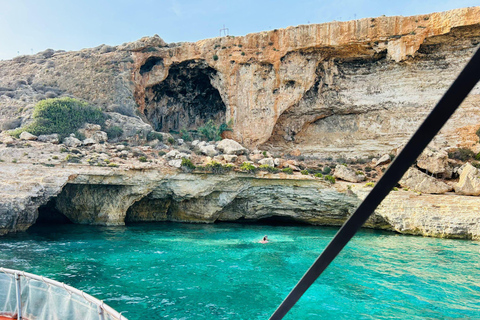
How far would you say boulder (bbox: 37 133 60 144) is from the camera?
78.5ft

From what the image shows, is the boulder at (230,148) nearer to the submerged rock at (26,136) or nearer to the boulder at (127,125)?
the boulder at (127,125)

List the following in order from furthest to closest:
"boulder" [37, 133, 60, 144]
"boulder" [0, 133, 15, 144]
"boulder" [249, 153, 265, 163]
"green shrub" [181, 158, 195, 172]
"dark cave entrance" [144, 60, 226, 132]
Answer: "dark cave entrance" [144, 60, 226, 132] < "boulder" [249, 153, 265, 163] < "boulder" [37, 133, 60, 144] < "green shrub" [181, 158, 195, 172] < "boulder" [0, 133, 15, 144]

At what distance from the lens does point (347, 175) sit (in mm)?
24094

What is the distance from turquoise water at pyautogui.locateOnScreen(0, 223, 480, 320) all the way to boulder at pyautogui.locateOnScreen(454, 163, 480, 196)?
4.16m

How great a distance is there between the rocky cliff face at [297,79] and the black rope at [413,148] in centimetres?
3145

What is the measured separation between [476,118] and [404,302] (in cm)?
2492

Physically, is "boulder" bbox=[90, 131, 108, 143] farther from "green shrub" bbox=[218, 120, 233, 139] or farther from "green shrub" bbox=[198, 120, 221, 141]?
"green shrub" bbox=[218, 120, 233, 139]

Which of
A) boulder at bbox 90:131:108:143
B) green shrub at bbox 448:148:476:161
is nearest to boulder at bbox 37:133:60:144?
boulder at bbox 90:131:108:143

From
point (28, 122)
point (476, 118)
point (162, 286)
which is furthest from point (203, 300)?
point (476, 118)

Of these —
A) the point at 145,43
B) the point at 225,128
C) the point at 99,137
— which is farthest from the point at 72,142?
the point at 145,43

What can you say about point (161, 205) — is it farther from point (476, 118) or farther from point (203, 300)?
point (476, 118)

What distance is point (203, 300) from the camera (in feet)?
36.0

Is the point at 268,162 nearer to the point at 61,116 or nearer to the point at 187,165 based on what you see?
the point at 187,165

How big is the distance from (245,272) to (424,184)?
15406 millimetres
